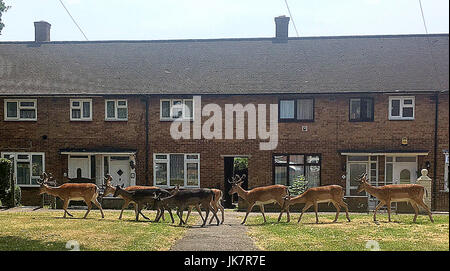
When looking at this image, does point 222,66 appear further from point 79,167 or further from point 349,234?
Result: point 349,234

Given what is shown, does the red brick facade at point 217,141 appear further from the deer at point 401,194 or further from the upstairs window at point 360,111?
the deer at point 401,194

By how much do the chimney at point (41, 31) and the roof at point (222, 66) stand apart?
0.93 metres

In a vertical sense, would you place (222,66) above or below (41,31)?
below

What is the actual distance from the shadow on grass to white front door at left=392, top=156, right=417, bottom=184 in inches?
585

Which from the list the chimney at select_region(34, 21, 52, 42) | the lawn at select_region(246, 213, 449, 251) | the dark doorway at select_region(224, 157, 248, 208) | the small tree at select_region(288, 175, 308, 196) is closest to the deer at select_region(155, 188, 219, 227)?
the lawn at select_region(246, 213, 449, 251)

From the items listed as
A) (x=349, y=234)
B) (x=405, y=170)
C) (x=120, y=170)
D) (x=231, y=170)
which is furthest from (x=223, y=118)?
(x=349, y=234)

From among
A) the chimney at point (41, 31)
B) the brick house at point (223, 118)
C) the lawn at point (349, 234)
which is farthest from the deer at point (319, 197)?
the chimney at point (41, 31)

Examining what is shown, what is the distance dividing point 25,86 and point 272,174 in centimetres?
1000

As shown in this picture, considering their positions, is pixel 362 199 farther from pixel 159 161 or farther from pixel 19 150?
pixel 19 150

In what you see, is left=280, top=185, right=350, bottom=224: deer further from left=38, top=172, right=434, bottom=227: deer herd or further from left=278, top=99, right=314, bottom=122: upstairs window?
left=278, top=99, right=314, bottom=122: upstairs window

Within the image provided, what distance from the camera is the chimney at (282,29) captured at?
76.7ft
